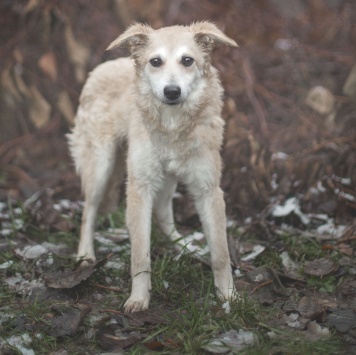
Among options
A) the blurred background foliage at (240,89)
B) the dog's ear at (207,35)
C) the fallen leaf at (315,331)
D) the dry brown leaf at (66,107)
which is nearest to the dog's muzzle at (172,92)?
the dog's ear at (207,35)

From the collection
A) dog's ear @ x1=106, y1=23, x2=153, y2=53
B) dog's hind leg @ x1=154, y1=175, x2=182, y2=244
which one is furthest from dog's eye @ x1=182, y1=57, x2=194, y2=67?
dog's hind leg @ x1=154, y1=175, x2=182, y2=244

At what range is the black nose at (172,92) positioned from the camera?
379 centimetres

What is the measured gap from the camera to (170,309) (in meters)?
4.01

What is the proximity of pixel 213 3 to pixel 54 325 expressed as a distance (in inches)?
194

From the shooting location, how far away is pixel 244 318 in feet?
12.2

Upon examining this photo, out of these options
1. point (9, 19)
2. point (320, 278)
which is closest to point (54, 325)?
point (320, 278)

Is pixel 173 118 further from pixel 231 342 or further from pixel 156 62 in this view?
pixel 231 342

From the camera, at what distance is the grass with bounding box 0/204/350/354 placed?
3414 mm

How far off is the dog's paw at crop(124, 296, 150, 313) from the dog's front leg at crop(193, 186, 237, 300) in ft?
1.68

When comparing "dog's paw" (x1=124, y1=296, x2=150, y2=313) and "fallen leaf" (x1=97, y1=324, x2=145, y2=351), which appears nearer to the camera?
"fallen leaf" (x1=97, y1=324, x2=145, y2=351)

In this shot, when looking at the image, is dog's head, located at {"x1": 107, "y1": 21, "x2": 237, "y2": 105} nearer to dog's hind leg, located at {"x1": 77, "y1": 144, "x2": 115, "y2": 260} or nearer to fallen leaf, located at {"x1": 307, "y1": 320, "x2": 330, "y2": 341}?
dog's hind leg, located at {"x1": 77, "y1": 144, "x2": 115, "y2": 260}

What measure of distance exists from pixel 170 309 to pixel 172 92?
1447mm

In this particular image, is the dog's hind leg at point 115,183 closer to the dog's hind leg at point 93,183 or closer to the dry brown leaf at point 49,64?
the dog's hind leg at point 93,183

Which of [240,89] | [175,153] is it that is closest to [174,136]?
[175,153]
